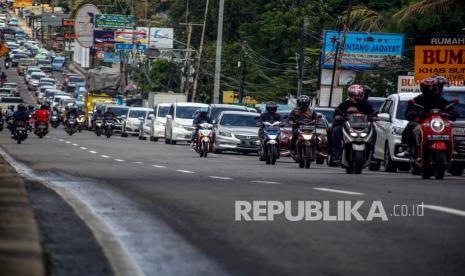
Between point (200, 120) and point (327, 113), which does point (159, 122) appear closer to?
point (200, 120)

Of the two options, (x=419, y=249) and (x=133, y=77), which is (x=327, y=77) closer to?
(x=133, y=77)

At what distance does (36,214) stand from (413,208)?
3530mm

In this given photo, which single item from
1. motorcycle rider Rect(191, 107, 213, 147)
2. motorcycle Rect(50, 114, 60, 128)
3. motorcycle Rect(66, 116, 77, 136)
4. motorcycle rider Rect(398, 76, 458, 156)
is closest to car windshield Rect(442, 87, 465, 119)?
motorcycle rider Rect(398, 76, 458, 156)

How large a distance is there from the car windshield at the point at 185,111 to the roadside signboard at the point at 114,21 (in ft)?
168

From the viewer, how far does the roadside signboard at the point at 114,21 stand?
10485cm

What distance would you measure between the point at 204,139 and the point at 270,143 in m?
6.74

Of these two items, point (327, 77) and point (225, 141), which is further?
point (327, 77)

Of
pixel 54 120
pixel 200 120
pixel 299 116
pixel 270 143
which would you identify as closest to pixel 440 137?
pixel 299 116

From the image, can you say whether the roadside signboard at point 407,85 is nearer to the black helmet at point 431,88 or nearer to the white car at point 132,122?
the white car at point 132,122

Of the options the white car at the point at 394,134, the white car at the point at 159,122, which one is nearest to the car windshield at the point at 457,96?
the white car at the point at 394,134

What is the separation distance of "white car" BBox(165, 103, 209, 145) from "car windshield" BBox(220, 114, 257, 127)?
9114 mm

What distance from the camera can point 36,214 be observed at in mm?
11992

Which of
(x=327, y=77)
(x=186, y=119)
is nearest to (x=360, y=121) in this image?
(x=186, y=119)

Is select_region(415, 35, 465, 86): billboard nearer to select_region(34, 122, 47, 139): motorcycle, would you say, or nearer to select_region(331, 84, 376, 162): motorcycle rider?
select_region(34, 122, 47, 139): motorcycle
